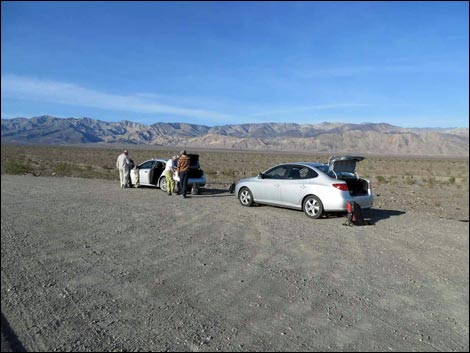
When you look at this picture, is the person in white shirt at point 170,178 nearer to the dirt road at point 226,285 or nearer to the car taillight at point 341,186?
the dirt road at point 226,285

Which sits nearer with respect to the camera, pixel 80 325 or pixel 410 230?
pixel 80 325

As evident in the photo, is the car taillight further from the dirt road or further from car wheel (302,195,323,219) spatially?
the dirt road

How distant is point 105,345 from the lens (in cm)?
342

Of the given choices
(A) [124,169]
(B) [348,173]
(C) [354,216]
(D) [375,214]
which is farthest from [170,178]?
(C) [354,216]

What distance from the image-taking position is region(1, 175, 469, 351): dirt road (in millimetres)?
3408

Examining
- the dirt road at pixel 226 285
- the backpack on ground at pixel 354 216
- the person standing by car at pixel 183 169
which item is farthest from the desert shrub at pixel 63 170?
the backpack on ground at pixel 354 216

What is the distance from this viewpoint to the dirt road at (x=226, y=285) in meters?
3.41

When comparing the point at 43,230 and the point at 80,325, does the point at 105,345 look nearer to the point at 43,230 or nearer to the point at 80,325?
the point at 80,325

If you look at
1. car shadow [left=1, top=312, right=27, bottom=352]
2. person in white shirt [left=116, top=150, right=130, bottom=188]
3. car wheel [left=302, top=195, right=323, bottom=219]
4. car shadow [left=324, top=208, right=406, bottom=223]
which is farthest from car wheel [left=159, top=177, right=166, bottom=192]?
car shadow [left=1, top=312, right=27, bottom=352]

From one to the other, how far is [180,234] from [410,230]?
516cm

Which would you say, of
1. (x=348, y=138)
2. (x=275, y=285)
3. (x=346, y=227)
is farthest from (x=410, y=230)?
(x=348, y=138)

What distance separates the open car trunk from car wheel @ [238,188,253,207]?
9.40ft

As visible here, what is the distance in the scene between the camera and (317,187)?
10164 mm

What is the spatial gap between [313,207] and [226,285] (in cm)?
561
